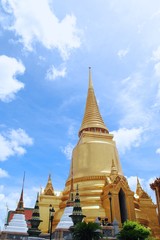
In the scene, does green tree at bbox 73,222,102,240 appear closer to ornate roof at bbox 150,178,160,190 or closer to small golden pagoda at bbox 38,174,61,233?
small golden pagoda at bbox 38,174,61,233

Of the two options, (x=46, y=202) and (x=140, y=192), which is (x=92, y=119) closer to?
(x=140, y=192)

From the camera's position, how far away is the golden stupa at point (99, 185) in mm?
27703

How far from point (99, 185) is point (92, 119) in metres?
11.2

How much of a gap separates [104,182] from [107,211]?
14.0 feet

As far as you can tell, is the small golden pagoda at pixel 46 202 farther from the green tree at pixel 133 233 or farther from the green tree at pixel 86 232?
the green tree at pixel 86 232

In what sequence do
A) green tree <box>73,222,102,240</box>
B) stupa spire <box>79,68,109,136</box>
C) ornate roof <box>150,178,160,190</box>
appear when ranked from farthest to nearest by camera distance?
stupa spire <box>79,68,109,136</box> < ornate roof <box>150,178,160,190</box> < green tree <box>73,222,102,240</box>

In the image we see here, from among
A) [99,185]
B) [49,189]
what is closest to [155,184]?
[99,185]

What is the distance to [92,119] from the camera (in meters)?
39.0

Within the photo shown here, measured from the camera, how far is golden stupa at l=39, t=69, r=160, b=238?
2770cm

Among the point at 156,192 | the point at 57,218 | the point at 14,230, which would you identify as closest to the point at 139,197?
the point at 156,192

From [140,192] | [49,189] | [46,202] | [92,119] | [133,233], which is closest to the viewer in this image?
[133,233]

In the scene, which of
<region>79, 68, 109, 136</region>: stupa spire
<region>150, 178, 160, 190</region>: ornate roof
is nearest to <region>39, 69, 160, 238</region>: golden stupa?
<region>79, 68, 109, 136</region>: stupa spire

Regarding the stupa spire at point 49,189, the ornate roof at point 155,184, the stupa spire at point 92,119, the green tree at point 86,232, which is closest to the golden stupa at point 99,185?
the stupa spire at point 92,119

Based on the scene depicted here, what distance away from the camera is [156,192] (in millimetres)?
37469
